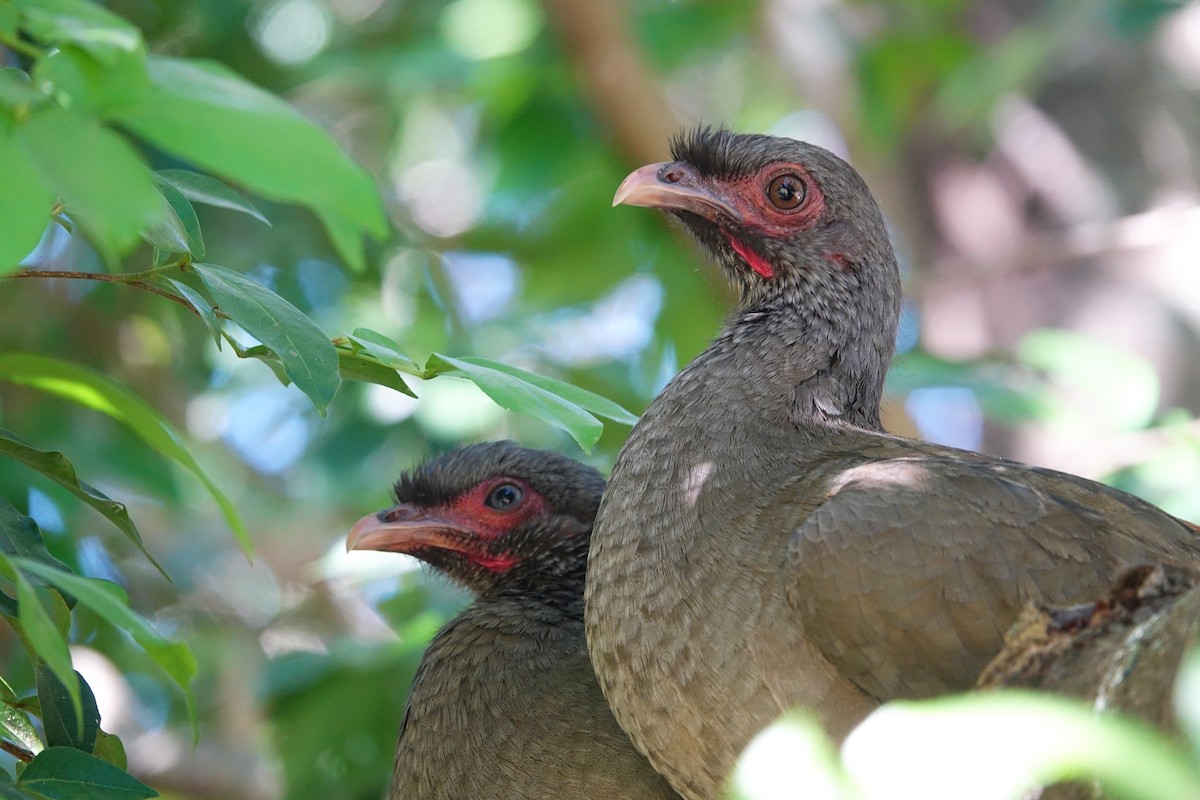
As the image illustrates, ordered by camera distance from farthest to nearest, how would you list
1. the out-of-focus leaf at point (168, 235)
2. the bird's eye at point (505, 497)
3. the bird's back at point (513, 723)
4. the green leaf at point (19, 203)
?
the bird's eye at point (505, 497) → the bird's back at point (513, 723) → the out-of-focus leaf at point (168, 235) → the green leaf at point (19, 203)

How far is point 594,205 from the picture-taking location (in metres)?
7.25

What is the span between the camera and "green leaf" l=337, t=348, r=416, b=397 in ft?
8.50

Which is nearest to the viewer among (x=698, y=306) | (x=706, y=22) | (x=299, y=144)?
(x=299, y=144)

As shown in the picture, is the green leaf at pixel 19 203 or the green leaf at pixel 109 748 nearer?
the green leaf at pixel 19 203

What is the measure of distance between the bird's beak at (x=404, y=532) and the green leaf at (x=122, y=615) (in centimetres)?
229

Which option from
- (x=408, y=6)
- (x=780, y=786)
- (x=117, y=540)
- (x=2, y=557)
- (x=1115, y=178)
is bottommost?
(x=780, y=786)

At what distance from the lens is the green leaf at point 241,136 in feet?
5.22

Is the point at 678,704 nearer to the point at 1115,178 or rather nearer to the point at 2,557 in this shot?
the point at 2,557

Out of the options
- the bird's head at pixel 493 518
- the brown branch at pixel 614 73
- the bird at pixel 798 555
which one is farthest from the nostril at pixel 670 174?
the brown branch at pixel 614 73

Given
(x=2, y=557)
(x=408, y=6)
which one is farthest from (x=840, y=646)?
(x=408, y=6)

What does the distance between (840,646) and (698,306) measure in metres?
4.24

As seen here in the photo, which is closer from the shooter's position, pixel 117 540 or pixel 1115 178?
pixel 117 540

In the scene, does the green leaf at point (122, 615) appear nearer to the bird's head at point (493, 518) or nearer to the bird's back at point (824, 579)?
the bird's back at point (824, 579)

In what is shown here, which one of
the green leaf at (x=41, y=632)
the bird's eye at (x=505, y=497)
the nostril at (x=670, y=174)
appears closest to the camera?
the green leaf at (x=41, y=632)
